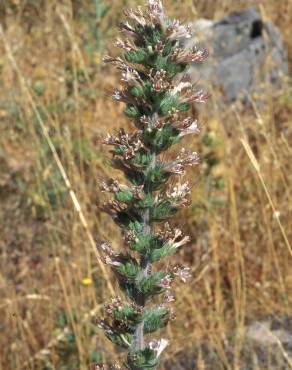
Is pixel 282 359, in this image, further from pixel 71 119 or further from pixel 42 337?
pixel 71 119

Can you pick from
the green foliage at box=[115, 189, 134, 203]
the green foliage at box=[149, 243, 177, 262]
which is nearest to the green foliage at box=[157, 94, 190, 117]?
the green foliage at box=[115, 189, 134, 203]

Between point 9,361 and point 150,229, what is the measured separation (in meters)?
1.84

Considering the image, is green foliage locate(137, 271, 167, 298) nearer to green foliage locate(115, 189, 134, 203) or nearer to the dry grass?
green foliage locate(115, 189, 134, 203)

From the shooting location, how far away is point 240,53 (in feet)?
20.9

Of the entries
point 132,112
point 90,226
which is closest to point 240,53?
point 90,226

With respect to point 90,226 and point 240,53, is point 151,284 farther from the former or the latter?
point 240,53

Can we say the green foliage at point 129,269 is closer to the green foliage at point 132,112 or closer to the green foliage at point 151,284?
the green foliage at point 151,284

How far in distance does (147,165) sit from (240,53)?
499cm

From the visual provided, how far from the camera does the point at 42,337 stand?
3449 millimetres

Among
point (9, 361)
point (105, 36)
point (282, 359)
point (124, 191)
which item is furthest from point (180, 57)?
point (105, 36)

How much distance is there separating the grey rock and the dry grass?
441 mm

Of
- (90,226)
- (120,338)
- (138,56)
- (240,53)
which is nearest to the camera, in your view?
(138,56)

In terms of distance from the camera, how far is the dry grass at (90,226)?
3219 millimetres

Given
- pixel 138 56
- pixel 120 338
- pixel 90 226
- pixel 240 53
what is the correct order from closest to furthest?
pixel 138 56
pixel 120 338
pixel 90 226
pixel 240 53
